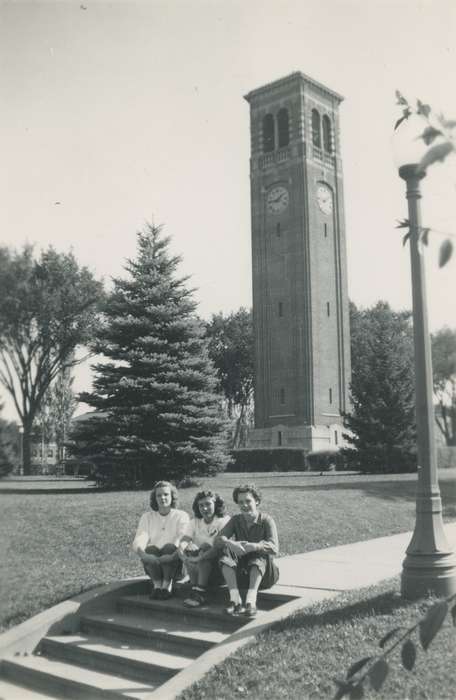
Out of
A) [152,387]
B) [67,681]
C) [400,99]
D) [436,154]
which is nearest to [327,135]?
[152,387]

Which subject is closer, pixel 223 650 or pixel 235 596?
pixel 223 650

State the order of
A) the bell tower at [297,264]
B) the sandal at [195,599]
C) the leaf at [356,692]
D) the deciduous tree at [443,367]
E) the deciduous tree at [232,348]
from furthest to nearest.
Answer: the deciduous tree at [232,348] → the bell tower at [297,264] → the deciduous tree at [443,367] → the sandal at [195,599] → the leaf at [356,692]

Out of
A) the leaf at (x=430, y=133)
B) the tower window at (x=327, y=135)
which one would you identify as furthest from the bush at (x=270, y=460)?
the leaf at (x=430, y=133)

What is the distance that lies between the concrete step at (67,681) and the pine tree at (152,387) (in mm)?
10762

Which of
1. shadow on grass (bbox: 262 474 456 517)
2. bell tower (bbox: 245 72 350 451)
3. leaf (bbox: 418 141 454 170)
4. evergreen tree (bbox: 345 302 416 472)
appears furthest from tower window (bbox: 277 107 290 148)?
leaf (bbox: 418 141 454 170)

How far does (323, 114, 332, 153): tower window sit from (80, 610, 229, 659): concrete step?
40.6 m

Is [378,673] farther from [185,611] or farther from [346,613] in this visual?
[185,611]

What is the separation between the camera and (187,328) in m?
18.2

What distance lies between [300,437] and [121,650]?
32.8m

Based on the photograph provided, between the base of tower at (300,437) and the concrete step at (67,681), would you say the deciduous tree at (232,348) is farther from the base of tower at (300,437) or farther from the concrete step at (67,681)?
the concrete step at (67,681)

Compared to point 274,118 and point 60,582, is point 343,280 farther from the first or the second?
point 60,582

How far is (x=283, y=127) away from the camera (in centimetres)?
4334

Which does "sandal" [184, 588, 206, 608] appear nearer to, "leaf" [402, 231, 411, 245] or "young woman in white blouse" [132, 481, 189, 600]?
"young woman in white blouse" [132, 481, 189, 600]

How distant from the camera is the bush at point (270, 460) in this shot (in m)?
35.0
